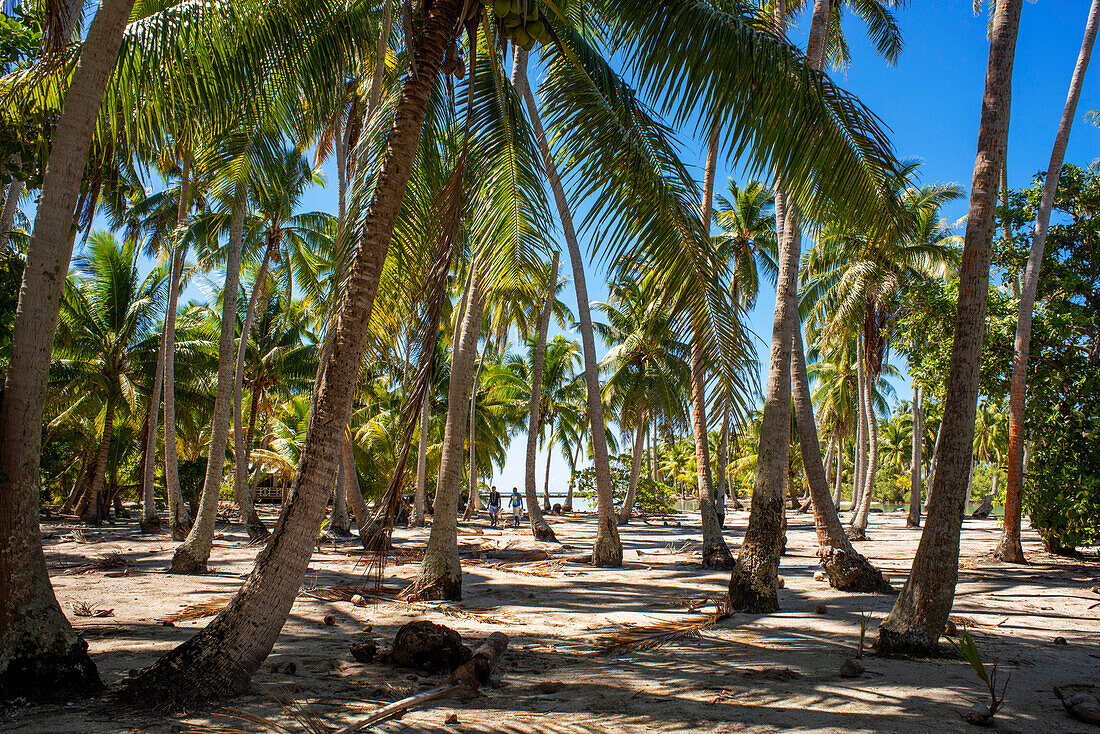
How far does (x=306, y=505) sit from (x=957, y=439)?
5029 millimetres

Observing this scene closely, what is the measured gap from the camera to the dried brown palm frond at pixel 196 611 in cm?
691

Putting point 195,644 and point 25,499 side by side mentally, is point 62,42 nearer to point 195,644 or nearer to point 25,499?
point 25,499

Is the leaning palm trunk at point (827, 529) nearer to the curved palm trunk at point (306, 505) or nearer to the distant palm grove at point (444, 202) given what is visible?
the distant palm grove at point (444, 202)

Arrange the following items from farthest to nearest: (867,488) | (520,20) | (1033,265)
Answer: (867,488)
(1033,265)
(520,20)

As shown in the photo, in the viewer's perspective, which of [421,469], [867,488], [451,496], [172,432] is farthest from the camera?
[867,488]

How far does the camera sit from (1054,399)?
40.8ft

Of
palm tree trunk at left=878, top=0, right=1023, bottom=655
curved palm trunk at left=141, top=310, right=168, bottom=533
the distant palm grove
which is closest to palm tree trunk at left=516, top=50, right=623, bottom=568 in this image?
the distant palm grove

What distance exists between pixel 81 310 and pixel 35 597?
808 inches

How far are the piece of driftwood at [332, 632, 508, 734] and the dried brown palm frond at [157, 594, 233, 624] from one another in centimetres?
333

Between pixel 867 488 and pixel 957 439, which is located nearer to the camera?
pixel 957 439

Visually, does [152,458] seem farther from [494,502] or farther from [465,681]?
[465,681]

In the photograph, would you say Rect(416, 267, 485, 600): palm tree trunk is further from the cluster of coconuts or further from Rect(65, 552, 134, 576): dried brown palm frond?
Rect(65, 552, 134, 576): dried brown palm frond

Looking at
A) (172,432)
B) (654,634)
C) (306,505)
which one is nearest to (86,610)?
(306,505)

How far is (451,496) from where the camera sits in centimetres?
831
